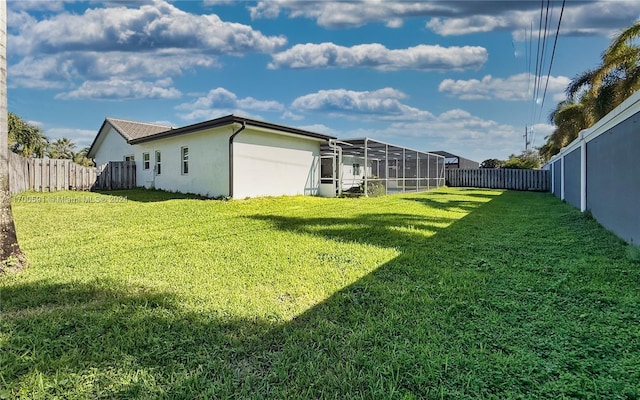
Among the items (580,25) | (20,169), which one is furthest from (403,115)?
(20,169)

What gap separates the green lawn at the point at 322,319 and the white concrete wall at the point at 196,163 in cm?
650

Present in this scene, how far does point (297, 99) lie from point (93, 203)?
12765mm

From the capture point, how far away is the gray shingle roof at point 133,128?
19078mm

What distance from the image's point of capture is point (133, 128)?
20.3m

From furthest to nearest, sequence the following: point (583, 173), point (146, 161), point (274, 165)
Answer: point (146, 161) → point (274, 165) → point (583, 173)

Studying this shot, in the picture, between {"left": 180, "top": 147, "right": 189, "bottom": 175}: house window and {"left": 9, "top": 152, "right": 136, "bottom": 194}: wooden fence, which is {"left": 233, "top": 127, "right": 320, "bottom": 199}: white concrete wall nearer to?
{"left": 180, "top": 147, "right": 189, "bottom": 175}: house window

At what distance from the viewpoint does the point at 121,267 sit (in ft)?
13.7

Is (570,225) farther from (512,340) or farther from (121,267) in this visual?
(121,267)

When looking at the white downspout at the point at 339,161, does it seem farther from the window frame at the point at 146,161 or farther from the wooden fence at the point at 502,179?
the wooden fence at the point at 502,179

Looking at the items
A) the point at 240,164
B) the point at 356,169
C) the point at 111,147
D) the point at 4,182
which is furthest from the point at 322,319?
the point at 111,147

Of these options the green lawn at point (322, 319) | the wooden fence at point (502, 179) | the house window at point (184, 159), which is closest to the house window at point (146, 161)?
the house window at point (184, 159)

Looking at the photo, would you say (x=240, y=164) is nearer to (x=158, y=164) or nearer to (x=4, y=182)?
(x=158, y=164)

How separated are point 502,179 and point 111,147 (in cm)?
2719

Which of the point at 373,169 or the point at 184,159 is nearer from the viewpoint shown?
the point at 184,159
